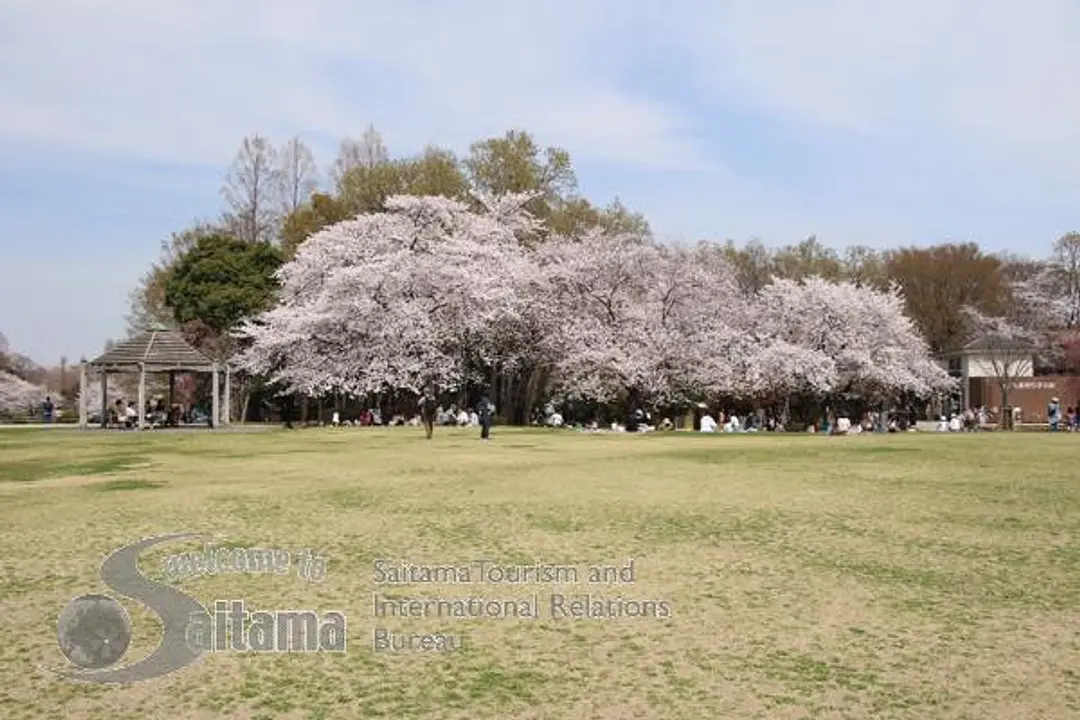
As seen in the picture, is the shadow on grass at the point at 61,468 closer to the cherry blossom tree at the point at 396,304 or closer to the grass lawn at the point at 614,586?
the grass lawn at the point at 614,586

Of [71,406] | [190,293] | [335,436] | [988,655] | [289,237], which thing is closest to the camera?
[988,655]

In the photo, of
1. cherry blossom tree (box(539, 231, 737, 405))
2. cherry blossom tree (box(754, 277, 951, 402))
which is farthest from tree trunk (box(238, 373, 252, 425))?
cherry blossom tree (box(754, 277, 951, 402))

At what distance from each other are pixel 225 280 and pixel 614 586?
130 feet

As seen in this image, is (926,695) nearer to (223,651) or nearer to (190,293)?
(223,651)

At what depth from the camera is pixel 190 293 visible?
44469 millimetres

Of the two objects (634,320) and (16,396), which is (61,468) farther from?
(16,396)

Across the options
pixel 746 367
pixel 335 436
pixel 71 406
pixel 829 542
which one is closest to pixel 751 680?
pixel 829 542

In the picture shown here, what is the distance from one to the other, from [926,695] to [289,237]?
45.8 metres

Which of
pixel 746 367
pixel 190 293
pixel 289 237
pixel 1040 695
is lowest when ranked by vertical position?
pixel 1040 695

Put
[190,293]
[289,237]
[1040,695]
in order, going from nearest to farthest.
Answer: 1. [1040,695]
2. [190,293]
3. [289,237]

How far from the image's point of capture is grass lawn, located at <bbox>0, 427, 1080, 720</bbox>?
5078mm

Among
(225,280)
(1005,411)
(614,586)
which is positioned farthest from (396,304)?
(614,586)

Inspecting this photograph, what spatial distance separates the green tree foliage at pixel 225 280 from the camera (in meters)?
43.5

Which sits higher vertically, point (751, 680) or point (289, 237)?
point (289, 237)
